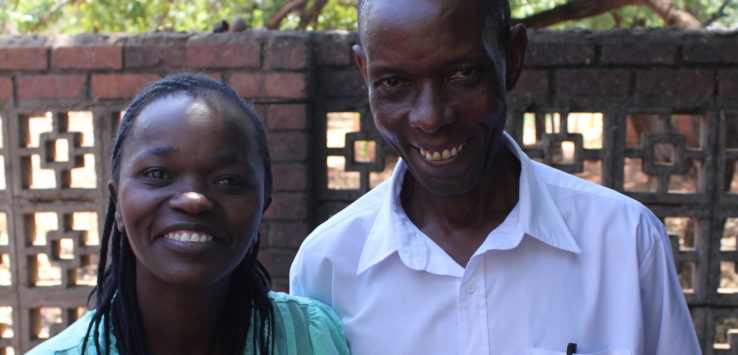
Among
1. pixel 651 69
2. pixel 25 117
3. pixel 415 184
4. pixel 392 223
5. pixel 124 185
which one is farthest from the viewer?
pixel 25 117

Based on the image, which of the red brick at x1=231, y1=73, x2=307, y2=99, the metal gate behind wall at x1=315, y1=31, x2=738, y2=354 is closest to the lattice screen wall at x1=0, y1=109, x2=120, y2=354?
the red brick at x1=231, y1=73, x2=307, y2=99

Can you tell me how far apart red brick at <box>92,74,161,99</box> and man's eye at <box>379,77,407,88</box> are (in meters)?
1.65

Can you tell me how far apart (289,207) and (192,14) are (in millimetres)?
4261

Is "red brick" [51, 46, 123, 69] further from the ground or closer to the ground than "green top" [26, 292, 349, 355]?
further from the ground

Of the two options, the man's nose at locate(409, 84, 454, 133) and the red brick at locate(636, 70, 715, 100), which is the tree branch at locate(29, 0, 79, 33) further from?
the man's nose at locate(409, 84, 454, 133)

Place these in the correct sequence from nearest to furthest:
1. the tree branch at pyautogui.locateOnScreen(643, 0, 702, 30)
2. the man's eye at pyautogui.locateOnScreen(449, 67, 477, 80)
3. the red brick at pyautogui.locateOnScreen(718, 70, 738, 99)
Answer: the man's eye at pyautogui.locateOnScreen(449, 67, 477, 80) → the red brick at pyautogui.locateOnScreen(718, 70, 738, 99) → the tree branch at pyautogui.locateOnScreen(643, 0, 702, 30)

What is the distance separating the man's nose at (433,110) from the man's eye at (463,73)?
40mm

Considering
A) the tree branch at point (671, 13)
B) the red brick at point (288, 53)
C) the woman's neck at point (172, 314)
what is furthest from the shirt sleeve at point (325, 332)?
the tree branch at point (671, 13)

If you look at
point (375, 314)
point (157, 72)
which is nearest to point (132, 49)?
point (157, 72)

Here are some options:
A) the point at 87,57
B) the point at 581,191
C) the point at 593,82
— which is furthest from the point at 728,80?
the point at 87,57

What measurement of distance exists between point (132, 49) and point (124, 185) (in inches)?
62.4

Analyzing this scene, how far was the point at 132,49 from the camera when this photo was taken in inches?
119

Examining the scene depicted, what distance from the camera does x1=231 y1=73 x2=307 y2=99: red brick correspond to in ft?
9.59

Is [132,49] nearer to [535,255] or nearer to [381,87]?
[381,87]
